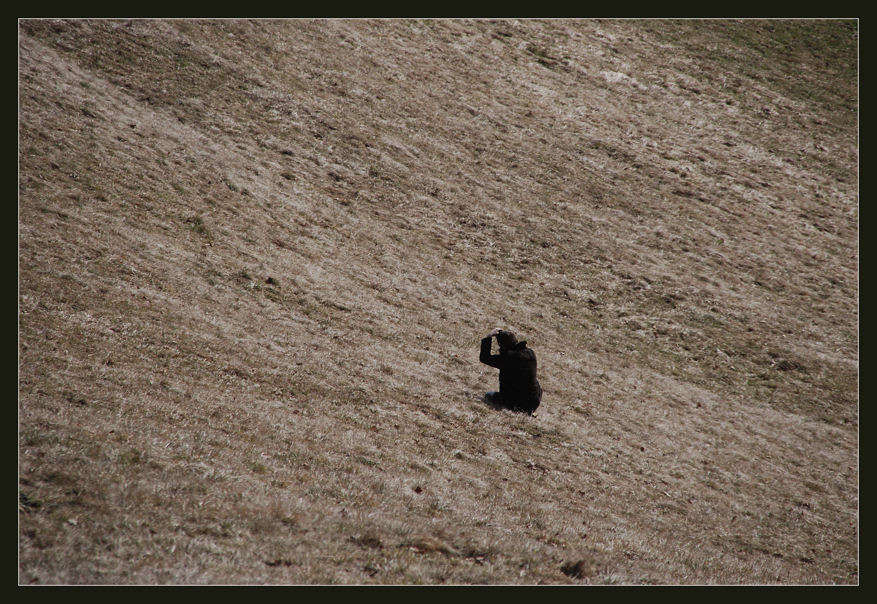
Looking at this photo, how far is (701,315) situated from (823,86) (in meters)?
38.4

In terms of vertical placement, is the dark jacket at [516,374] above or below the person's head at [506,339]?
below

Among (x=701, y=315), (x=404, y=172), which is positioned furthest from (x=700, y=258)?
(x=404, y=172)

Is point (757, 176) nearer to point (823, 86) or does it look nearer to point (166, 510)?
point (823, 86)

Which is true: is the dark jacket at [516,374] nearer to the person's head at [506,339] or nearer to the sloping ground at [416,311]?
the person's head at [506,339]

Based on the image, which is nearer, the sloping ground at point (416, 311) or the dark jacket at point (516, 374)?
the sloping ground at point (416, 311)

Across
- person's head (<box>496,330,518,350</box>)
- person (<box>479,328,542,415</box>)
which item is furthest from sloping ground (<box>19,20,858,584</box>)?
person's head (<box>496,330,518,350</box>)

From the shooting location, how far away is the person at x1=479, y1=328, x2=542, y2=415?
1661cm

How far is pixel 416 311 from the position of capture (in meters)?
22.7

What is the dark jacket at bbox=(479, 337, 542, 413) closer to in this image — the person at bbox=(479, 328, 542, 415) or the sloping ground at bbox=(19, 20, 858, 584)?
the person at bbox=(479, 328, 542, 415)

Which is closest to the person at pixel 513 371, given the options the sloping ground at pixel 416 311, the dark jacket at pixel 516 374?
the dark jacket at pixel 516 374

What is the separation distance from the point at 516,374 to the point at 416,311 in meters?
6.77

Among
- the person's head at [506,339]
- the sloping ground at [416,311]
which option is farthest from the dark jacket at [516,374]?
the sloping ground at [416,311]

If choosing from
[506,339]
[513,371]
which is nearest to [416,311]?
[506,339]

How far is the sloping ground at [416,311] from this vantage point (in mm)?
9734
